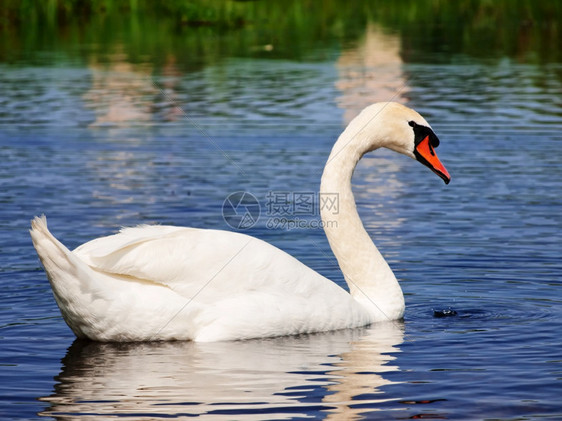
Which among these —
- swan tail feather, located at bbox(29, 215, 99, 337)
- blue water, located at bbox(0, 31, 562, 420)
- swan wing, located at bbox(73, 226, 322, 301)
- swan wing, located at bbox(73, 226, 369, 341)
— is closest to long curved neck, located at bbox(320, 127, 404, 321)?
blue water, located at bbox(0, 31, 562, 420)

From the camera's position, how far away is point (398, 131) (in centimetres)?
912

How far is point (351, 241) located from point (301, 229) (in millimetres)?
3191

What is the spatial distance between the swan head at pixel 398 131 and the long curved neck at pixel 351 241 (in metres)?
0.12

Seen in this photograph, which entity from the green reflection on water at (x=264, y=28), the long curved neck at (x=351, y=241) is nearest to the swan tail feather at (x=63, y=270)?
the long curved neck at (x=351, y=241)

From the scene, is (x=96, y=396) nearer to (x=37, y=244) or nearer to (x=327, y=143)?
(x=37, y=244)

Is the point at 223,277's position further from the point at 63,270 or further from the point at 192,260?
the point at 63,270

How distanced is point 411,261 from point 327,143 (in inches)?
278

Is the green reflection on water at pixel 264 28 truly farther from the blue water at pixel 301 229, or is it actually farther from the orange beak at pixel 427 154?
the orange beak at pixel 427 154

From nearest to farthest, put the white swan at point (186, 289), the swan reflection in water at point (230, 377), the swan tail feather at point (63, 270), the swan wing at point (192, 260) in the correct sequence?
the swan reflection in water at point (230, 377), the swan tail feather at point (63, 270), the white swan at point (186, 289), the swan wing at point (192, 260)

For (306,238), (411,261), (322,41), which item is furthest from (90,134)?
(322,41)

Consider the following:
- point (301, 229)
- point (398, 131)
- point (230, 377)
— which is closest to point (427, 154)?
point (398, 131)

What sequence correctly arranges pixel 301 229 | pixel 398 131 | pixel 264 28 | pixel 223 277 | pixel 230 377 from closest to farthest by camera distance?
pixel 230 377 → pixel 223 277 → pixel 398 131 → pixel 301 229 → pixel 264 28

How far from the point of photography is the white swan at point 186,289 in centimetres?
753

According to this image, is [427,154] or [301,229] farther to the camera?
[301,229]
